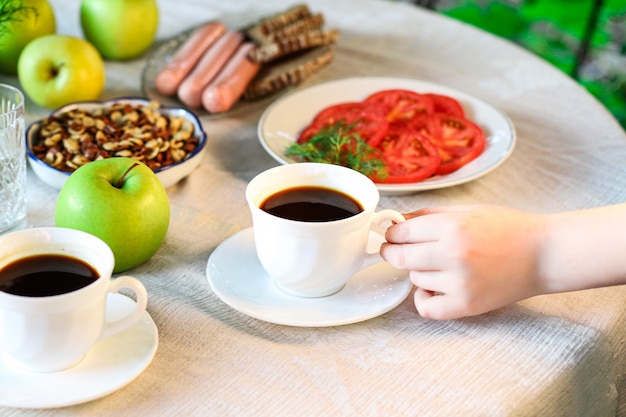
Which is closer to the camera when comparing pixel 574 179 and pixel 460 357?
pixel 460 357

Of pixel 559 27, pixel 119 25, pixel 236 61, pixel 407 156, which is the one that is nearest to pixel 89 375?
pixel 407 156

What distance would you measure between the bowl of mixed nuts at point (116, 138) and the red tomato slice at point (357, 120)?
0.73 ft

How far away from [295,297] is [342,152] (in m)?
0.36

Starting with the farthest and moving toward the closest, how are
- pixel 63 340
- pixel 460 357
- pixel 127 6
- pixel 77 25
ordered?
pixel 77 25 → pixel 127 6 → pixel 460 357 → pixel 63 340

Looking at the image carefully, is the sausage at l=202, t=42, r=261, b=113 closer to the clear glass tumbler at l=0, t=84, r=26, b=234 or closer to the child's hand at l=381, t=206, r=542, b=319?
the clear glass tumbler at l=0, t=84, r=26, b=234

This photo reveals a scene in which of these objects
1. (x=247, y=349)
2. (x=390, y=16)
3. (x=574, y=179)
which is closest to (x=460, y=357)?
(x=247, y=349)

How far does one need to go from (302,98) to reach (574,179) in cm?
53

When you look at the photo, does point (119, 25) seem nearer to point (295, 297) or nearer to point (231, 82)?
point (231, 82)

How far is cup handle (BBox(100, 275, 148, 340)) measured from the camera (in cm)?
84

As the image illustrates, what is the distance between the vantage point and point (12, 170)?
1132 millimetres

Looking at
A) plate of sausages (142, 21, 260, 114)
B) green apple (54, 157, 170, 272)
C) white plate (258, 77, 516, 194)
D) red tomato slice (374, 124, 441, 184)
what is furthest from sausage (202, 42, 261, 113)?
green apple (54, 157, 170, 272)

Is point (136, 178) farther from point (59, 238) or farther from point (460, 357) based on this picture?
point (460, 357)

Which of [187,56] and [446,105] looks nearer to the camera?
[446,105]

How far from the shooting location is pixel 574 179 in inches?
52.8
